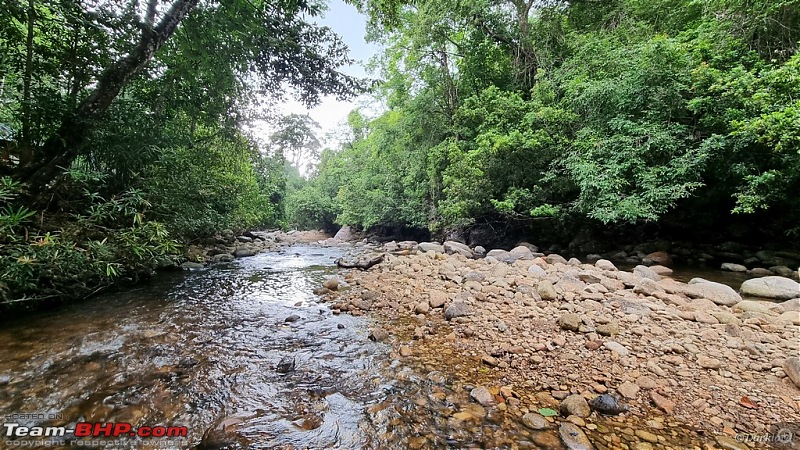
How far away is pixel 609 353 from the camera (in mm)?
2768

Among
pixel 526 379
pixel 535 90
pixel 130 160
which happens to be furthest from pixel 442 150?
pixel 526 379

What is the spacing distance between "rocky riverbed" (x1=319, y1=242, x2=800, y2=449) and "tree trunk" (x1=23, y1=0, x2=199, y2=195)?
422cm

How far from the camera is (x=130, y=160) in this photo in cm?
A: 485

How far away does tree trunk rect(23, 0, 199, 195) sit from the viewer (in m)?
3.95

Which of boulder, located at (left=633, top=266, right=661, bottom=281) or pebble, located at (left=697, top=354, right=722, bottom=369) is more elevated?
boulder, located at (left=633, top=266, right=661, bottom=281)

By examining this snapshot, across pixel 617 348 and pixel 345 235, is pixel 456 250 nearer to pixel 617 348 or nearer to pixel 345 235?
pixel 617 348

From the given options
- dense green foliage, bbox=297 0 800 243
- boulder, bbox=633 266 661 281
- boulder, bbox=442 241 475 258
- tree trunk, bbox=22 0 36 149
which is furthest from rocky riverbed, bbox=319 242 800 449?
tree trunk, bbox=22 0 36 149

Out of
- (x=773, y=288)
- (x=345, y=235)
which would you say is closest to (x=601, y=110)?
(x=773, y=288)

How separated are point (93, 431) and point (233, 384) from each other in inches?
32.6

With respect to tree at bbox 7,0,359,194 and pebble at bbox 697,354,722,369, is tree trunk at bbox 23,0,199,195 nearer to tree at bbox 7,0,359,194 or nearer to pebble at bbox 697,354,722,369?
tree at bbox 7,0,359,194

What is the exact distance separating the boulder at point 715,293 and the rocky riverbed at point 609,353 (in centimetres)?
2

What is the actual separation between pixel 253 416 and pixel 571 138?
9549 millimetres

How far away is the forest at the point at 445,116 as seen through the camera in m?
4.05

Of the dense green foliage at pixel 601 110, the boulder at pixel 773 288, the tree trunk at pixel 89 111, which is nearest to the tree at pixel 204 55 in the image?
the tree trunk at pixel 89 111
